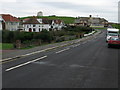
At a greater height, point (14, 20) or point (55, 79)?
point (14, 20)

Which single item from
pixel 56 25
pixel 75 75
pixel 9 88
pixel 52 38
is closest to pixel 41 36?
pixel 52 38

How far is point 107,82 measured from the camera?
9.22 meters

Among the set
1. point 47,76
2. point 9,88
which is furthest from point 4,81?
point 47,76

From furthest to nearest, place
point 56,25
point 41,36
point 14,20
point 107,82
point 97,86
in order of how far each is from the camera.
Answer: point 56,25, point 14,20, point 41,36, point 107,82, point 97,86

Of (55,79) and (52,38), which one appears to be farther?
(52,38)

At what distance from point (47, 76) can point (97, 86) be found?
255 cm

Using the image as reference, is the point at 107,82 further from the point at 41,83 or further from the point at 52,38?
the point at 52,38

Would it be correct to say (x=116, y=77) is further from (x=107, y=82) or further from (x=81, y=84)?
(x=81, y=84)

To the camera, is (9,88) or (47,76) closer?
(9,88)

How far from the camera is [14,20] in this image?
83.8 meters

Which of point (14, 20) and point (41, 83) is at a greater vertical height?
point (14, 20)

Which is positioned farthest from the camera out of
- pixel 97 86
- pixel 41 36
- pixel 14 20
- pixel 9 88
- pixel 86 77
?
pixel 14 20

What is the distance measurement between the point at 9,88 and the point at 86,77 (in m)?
3.70

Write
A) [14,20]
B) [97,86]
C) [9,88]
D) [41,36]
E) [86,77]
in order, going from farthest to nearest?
1. [14,20]
2. [41,36]
3. [86,77]
4. [97,86]
5. [9,88]
